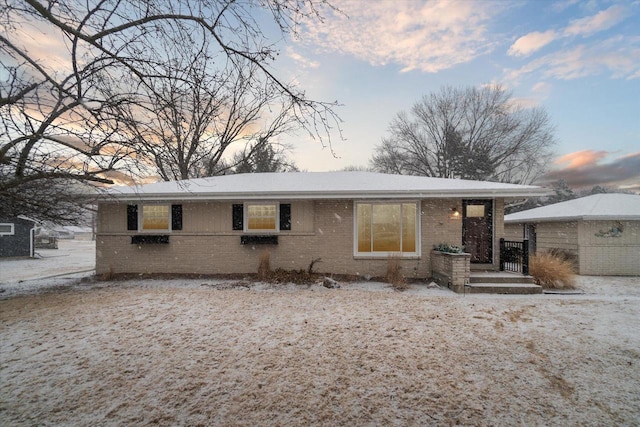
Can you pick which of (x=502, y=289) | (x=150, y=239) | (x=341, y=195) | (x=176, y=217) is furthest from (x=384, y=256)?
(x=150, y=239)

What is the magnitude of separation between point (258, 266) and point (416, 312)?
524 centimetres

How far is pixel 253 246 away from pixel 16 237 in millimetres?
17112

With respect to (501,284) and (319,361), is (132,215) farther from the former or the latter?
(501,284)

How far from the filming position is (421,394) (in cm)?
297

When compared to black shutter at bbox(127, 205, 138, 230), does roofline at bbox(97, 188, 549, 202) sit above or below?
above

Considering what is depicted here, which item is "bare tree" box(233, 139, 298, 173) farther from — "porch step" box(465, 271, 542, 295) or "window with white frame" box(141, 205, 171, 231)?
"porch step" box(465, 271, 542, 295)

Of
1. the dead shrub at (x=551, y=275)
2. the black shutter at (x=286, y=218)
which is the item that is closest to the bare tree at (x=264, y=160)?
the black shutter at (x=286, y=218)

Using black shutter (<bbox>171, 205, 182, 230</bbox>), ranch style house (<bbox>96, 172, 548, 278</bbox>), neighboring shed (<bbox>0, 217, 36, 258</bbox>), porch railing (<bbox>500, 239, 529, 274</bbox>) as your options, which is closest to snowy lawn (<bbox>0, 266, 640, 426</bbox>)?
porch railing (<bbox>500, 239, 529, 274</bbox>)

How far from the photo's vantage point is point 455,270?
7.57 metres

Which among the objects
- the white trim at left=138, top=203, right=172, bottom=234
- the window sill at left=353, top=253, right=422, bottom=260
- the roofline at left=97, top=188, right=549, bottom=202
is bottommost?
the window sill at left=353, top=253, right=422, bottom=260

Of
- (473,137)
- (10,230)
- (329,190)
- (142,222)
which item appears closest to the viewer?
(329,190)

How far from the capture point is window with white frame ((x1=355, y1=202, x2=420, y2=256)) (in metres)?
9.12

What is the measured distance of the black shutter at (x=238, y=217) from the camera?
9414 millimetres

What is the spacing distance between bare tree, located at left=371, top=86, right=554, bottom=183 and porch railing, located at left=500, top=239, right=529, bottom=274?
54.8 feet
